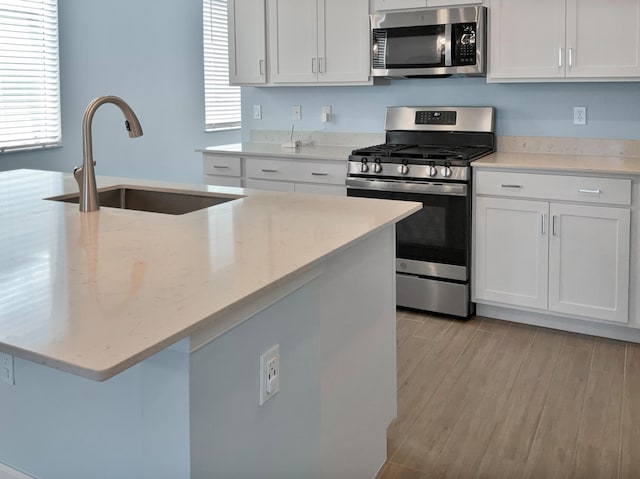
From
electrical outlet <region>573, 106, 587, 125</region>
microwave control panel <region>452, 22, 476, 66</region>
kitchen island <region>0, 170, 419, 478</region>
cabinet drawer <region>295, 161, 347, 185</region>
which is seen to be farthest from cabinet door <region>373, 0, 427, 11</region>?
kitchen island <region>0, 170, 419, 478</region>

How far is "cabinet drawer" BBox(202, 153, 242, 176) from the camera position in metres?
4.73

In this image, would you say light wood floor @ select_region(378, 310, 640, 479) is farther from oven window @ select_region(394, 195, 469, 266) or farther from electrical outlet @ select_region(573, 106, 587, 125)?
electrical outlet @ select_region(573, 106, 587, 125)

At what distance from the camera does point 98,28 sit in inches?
212

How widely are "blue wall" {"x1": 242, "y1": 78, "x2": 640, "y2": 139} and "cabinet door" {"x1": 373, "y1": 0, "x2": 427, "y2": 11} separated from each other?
0.52 meters

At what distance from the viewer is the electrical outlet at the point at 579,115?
4.02 meters

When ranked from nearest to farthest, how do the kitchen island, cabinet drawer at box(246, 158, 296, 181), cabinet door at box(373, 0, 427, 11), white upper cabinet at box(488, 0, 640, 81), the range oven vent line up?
the kitchen island, white upper cabinet at box(488, 0, 640, 81), cabinet door at box(373, 0, 427, 11), the range oven vent, cabinet drawer at box(246, 158, 296, 181)

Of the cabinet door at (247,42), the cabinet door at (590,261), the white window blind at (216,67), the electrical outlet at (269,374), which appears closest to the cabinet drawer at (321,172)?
the cabinet door at (247,42)

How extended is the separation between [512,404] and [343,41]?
8.58 ft

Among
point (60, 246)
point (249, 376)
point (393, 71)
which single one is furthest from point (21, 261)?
point (393, 71)

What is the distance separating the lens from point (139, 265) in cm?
165

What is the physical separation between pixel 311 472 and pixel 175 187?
57.3 inches

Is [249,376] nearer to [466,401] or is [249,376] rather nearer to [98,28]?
[466,401]

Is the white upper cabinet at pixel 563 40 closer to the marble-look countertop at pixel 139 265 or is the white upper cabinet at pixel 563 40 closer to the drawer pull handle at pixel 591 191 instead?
the drawer pull handle at pixel 591 191

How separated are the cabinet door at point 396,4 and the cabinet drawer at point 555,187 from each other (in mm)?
1130
